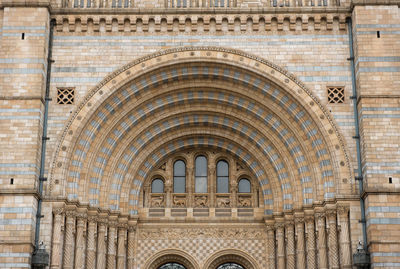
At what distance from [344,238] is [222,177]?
221 inches

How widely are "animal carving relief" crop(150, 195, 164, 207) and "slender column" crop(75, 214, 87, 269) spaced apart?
10.8 feet

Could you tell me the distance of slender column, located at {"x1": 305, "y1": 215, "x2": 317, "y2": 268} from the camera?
2133 cm

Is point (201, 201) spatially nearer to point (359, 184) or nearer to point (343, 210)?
point (343, 210)

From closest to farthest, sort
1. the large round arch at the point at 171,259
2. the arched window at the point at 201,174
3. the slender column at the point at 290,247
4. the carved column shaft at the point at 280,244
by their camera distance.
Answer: the slender column at the point at 290,247, the carved column shaft at the point at 280,244, the large round arch at the point at 171,259, the arched window at the point at 201,174

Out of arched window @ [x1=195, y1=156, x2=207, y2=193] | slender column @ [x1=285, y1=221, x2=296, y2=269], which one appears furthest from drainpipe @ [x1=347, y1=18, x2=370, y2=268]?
arched window @ [x1=195, y1=156, x2=207, y2=193]

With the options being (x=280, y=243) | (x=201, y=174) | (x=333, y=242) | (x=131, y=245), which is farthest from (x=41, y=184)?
(x=333, y=242)

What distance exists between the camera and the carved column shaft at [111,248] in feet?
72.0

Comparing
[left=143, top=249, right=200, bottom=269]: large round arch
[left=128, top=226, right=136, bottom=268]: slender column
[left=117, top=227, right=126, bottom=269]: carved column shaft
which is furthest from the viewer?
[left=143, top=249, right=200, bottom=269]: large round arch

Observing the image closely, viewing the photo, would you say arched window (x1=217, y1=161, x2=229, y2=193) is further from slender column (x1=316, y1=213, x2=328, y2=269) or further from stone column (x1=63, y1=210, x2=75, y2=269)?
stone column (x1=63, y1=210, x2=75, y2=269)

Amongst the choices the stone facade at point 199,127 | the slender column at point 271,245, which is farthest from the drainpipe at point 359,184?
the slender column at point 271,245

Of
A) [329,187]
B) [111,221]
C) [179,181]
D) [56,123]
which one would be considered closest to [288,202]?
[329,187]

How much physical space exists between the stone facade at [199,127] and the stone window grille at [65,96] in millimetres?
52

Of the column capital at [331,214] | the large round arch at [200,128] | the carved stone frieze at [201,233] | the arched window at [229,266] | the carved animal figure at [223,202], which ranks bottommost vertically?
the arched window at [229,266]

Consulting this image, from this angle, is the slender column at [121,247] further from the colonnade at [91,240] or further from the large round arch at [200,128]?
the large round arch at [200,128]
